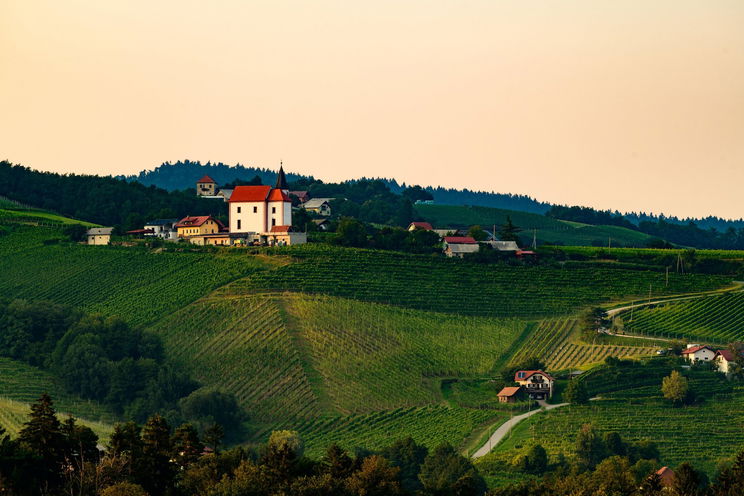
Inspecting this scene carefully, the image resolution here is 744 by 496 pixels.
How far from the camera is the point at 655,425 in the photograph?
7406 centimetres

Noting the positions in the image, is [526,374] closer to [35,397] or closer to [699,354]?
[699,354]

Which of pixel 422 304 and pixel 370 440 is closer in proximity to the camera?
pixel 370 440

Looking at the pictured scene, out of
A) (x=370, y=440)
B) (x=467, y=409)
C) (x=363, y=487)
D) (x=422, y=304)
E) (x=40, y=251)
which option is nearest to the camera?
(x=363, y=487)

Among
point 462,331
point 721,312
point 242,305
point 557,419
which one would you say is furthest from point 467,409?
point 721,312

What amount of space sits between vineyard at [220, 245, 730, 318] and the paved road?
49.7ft

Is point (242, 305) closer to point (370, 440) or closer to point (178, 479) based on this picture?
point (370, 440)

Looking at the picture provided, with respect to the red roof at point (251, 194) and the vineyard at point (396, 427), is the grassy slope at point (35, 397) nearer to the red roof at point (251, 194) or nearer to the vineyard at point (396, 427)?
the vineyard at point (396, 427)

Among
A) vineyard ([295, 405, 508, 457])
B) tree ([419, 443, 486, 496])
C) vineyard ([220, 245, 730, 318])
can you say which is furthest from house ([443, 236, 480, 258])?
tree ([419, 443, 486, 496])

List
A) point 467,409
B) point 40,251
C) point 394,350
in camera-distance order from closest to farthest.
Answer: point 467,409, point 394,350, point 40,251

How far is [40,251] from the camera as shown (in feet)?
341

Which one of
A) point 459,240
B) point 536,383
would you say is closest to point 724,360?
point 536,383

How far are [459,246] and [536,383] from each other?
92.0ft

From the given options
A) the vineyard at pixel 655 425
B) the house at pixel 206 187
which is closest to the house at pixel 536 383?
the vineyard at pixel 655 425

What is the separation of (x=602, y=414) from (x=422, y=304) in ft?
63.9
